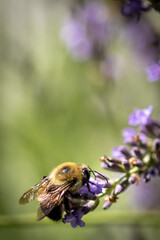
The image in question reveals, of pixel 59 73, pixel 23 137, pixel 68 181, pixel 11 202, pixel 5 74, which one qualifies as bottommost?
pixel 68 181

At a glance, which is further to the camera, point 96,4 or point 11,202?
point 11,202

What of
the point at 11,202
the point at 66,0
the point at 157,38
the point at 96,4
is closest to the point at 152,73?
the point at 157,38

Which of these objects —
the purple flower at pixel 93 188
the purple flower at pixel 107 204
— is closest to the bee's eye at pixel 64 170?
the purple flower at pixel 93 188

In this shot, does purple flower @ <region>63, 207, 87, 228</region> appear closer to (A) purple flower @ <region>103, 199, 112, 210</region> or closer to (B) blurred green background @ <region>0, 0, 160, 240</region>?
(A) purple flower @ <region>103, 199, 112, 210</region>

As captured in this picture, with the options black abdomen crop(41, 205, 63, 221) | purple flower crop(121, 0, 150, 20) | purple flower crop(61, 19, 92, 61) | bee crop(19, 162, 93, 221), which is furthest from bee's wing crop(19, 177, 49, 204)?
purple flower crop(61, 19, 92, 61)

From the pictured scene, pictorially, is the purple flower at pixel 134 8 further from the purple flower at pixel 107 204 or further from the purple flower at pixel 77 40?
the purple flower at pixel 77 40

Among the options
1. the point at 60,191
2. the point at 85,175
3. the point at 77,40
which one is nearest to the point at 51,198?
the point at 60,191

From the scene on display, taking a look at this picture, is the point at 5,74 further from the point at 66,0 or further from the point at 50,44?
the point at 66,0

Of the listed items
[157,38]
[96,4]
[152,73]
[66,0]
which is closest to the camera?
[152,73]

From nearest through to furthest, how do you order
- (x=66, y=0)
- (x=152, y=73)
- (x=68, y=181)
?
1. (x=68, y=181)
2. (x=152, y=73)
3. (x=66, y=0)
